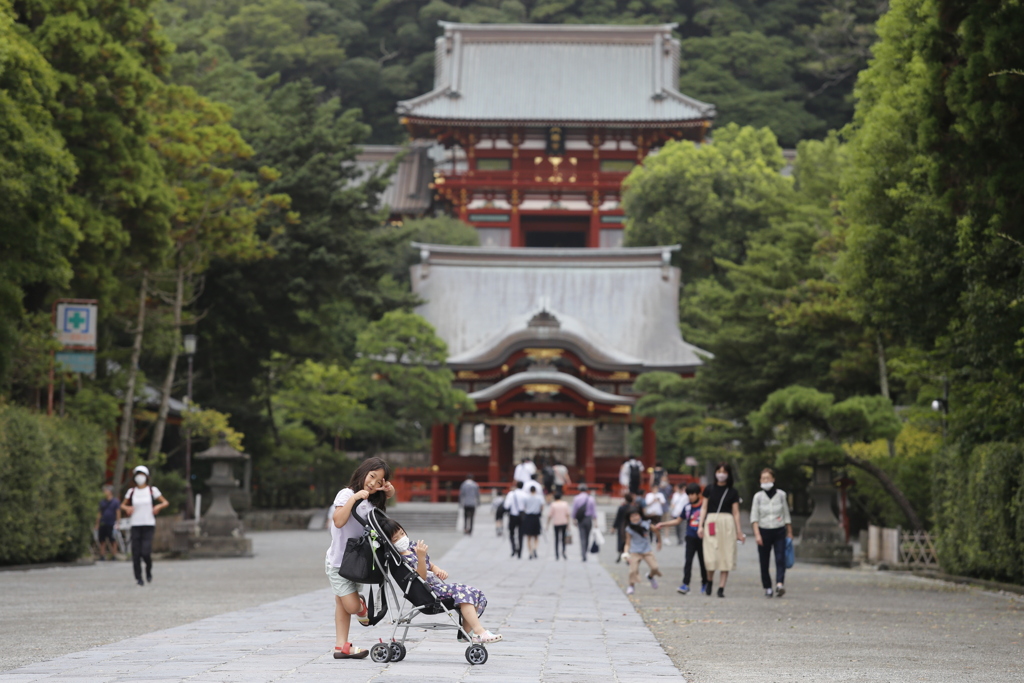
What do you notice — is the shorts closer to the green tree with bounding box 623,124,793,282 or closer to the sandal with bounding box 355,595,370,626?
the sandal with bounding box 355,595,370,626

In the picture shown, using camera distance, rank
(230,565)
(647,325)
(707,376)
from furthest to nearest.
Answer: (647,325)
(707,376)
(230,565)

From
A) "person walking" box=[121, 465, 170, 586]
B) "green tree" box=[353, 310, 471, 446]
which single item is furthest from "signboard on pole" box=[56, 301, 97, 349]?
"green tree" box=[353, 310, 471, 446]

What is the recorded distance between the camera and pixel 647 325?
45.6 meters

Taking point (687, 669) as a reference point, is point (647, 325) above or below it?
above

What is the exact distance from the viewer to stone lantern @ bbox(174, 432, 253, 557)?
22281 millimetres

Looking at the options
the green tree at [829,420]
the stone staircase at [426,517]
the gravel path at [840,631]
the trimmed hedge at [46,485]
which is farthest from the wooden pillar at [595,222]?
the gravel path at [840,631]

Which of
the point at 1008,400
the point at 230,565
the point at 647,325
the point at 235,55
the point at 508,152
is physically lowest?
the point at 230,565

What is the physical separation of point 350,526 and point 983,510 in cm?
Answer: 1057

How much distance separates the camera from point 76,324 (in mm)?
19891

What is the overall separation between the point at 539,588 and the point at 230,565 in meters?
6.74

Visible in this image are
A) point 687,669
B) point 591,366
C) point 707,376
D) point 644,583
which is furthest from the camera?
point 591,366

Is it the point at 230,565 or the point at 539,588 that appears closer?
the point at 539,588

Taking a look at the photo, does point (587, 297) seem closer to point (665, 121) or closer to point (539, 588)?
point (665, 121)

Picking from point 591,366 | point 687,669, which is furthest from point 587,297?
point 687,669
